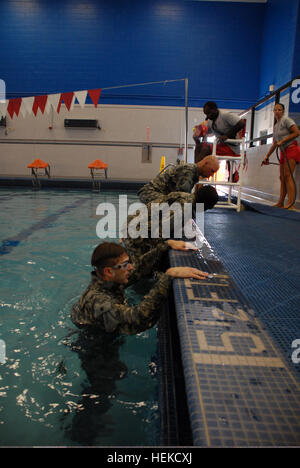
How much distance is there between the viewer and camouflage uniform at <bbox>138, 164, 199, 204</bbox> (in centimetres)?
306

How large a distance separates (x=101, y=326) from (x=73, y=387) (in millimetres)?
329

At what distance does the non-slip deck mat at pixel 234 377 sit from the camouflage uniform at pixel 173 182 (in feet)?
4.94

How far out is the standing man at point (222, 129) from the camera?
515 centimetres

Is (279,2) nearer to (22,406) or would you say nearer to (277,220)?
(277,220)

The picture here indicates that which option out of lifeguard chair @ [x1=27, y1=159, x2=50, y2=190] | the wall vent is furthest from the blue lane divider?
the wall vent

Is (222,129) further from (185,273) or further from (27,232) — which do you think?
(185,273)

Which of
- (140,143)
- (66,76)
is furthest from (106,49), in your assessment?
(140,143)

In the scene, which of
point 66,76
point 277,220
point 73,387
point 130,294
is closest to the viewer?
point 73,387

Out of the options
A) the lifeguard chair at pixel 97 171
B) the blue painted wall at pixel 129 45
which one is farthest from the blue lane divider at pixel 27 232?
the blue painted wall at pixel 129 45

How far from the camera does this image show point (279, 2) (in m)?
10.8

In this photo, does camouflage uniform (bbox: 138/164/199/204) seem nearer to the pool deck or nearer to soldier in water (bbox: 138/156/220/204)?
soldier in water (bbox: 138/156/220/204)

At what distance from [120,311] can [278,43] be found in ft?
39.1

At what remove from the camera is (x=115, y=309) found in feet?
5.60

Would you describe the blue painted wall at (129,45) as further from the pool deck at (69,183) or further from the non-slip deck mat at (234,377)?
the non-slip deck mat at (234,377)
